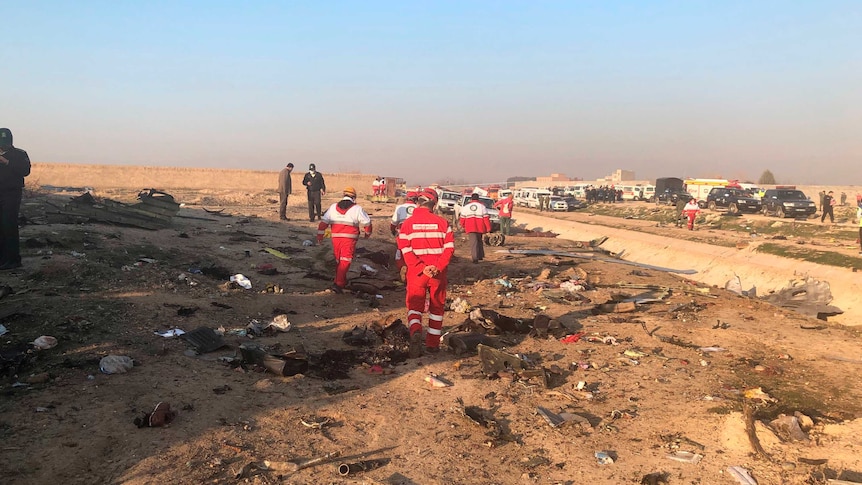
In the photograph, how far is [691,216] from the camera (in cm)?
2584

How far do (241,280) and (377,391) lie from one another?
4857mm

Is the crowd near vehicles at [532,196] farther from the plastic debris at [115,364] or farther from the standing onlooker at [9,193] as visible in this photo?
the plastic debris at [115,364]

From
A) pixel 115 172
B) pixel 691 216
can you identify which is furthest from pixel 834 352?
pixel 115 172

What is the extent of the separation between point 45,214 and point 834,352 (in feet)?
53.5

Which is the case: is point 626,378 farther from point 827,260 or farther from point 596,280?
point 827,260

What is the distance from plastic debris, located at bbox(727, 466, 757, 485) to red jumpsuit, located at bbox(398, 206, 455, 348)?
3542 mm

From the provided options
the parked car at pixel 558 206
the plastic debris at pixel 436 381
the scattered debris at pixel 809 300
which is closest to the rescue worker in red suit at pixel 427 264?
the plastic debris at pixel 436 381

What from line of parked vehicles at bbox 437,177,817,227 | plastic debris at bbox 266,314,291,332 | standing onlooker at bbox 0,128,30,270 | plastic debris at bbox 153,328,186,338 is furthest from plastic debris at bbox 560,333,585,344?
line of parked vehicles at bbox 437,177,817,227

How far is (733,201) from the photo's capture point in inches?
1283

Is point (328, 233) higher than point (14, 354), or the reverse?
point (328, 233)

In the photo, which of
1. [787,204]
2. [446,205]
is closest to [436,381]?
[446,205]

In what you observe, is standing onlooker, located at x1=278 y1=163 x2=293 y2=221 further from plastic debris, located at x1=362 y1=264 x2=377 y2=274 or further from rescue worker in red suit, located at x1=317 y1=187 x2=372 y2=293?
rescue worker in red suit, located at x1=317 y1=187 x2=372 y2=293

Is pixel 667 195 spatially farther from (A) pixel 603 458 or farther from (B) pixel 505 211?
(A) pixel 603 458

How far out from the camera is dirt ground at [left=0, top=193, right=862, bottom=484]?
13.5 feet
